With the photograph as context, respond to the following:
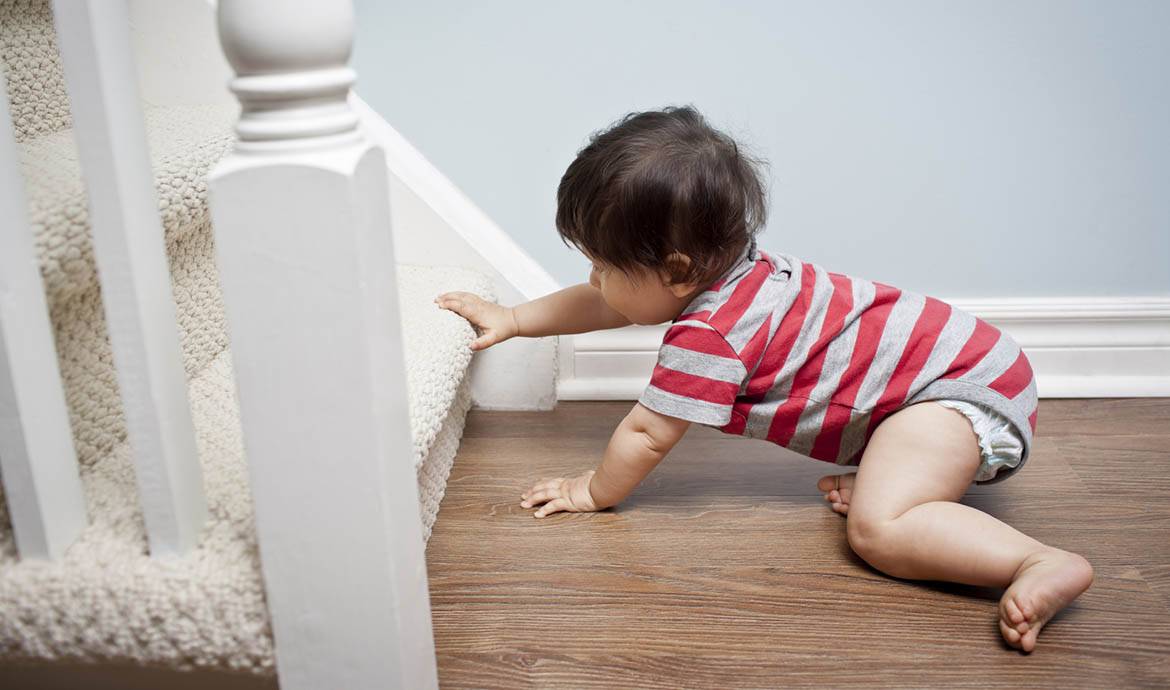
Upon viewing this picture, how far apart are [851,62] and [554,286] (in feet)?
1.57

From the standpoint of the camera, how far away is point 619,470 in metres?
1.06

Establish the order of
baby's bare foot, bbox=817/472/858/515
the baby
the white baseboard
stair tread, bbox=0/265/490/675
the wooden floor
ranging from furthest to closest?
the white baseboard < baby's bare foot, bbox=817/472/858/515 < the baby < the wooden floor < stair tread, bbox=0/265/490/675

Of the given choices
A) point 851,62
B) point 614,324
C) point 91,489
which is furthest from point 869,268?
point 91,489

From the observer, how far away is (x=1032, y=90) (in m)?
1.30

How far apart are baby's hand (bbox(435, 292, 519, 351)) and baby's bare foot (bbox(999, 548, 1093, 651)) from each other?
0.63m

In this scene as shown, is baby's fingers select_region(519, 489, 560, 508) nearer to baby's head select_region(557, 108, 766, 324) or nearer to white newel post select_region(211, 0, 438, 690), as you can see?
baby's head select_region(557, 108, 766, 324)

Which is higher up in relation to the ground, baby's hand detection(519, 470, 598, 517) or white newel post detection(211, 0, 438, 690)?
white newel post detection(211, 0, 438, 690)

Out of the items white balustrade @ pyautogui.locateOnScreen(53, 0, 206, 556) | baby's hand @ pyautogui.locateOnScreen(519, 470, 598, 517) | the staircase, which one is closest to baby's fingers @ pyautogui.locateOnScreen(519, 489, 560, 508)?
baby's hand @ pyautogui.locateOnScreen(519, 470, 598, 517)

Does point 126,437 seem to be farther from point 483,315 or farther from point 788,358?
point 788,358

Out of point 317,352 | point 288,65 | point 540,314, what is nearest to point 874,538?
point 540,314

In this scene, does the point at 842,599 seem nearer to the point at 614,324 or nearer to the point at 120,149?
the point at 614,324

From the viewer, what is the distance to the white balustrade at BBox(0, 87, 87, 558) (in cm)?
61

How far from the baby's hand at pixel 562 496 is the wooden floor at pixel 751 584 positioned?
1cm

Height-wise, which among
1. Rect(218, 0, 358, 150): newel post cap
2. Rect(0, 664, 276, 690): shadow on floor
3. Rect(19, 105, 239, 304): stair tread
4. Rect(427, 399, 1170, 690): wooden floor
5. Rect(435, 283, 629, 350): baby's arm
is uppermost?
Rect(218, 0, 358, 150): newel post cap
